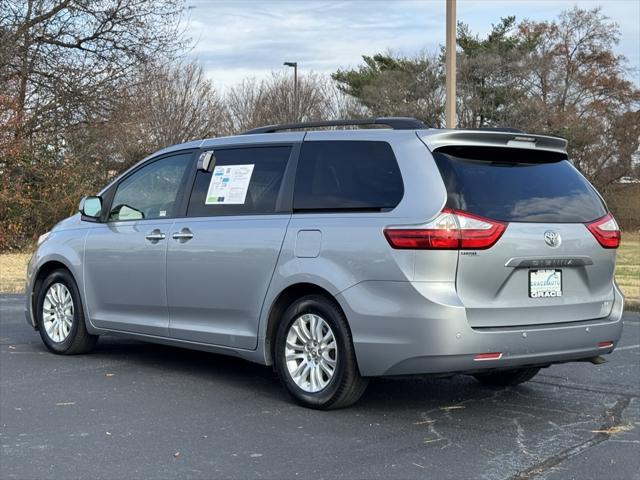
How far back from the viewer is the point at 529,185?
5.82m

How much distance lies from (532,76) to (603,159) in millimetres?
4686

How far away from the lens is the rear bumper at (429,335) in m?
5.34

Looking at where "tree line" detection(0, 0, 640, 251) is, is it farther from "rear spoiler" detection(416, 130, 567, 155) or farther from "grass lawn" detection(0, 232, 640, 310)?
"rear spoiler" detection(416, 130, 567, 155)

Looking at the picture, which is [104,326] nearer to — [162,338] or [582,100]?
[162,338]

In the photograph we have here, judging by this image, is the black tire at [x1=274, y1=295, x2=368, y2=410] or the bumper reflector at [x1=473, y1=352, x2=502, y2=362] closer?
the bumper reflector at [x1=473, y1=352, x2=502, y2=362]

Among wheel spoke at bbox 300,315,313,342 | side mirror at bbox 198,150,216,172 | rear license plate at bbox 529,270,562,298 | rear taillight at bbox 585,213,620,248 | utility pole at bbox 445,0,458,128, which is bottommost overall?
wheel spoke at bbox 300,315,313,342

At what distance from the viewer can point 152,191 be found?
291 inches

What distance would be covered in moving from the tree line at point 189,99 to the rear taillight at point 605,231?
18203 millimetres

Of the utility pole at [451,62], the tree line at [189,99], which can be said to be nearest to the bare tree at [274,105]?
the tree line at [189,99]

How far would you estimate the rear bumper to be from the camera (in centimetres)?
534

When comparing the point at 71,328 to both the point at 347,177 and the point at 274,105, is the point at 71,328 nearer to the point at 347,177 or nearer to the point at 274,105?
the point at 347,177

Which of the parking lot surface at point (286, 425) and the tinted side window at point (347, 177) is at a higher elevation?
the tinted side window at point (347, 177)

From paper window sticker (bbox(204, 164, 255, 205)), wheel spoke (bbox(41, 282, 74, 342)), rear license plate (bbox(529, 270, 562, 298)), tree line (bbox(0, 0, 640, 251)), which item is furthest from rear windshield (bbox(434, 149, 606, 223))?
tree line (bbox(0, 0, 640, 251))

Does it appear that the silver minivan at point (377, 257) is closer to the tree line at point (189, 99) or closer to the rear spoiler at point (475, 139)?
the rear spoiler at point (475, 139)
